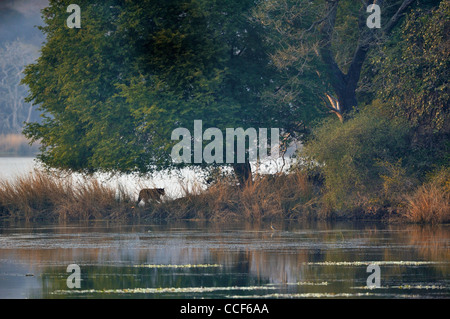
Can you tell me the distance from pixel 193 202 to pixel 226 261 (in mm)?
15042

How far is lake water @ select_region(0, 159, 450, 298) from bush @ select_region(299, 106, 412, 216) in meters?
2.09

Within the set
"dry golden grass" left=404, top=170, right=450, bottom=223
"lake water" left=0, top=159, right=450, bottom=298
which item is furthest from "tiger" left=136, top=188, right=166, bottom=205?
"dry golden grass" left=404, top=170, right=450, bottom=223

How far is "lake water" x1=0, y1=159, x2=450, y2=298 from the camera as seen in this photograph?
13.7 metres

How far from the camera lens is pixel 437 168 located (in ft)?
97.0

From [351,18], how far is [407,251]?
19567mm

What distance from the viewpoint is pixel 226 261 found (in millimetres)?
17922

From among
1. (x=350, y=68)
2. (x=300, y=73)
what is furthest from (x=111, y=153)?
(x=350, y=68)

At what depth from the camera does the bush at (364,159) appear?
1156 inches

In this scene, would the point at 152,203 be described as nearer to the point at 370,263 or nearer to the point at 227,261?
the point at 227,261

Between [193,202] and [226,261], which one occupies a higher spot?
[193,202]

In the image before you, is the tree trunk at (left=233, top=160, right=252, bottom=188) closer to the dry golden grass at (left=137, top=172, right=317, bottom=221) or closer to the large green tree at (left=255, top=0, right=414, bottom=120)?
the dry golden grass at (left=137, top=172, right=317, bottom=221)

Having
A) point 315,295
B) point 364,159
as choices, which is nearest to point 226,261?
point 315,295

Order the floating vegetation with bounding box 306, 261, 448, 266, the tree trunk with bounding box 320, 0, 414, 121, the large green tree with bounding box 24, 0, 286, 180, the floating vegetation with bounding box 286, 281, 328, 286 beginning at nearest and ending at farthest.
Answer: the floating vegetation with bounding box 286, 281, 328, 286 → the floating vegetation with bounding box 306, 261, 448, 266 → the large green tree with bounding box 24, 0, 286, 180 → the tree trunk with bounding box 320, 0, 414, 121
